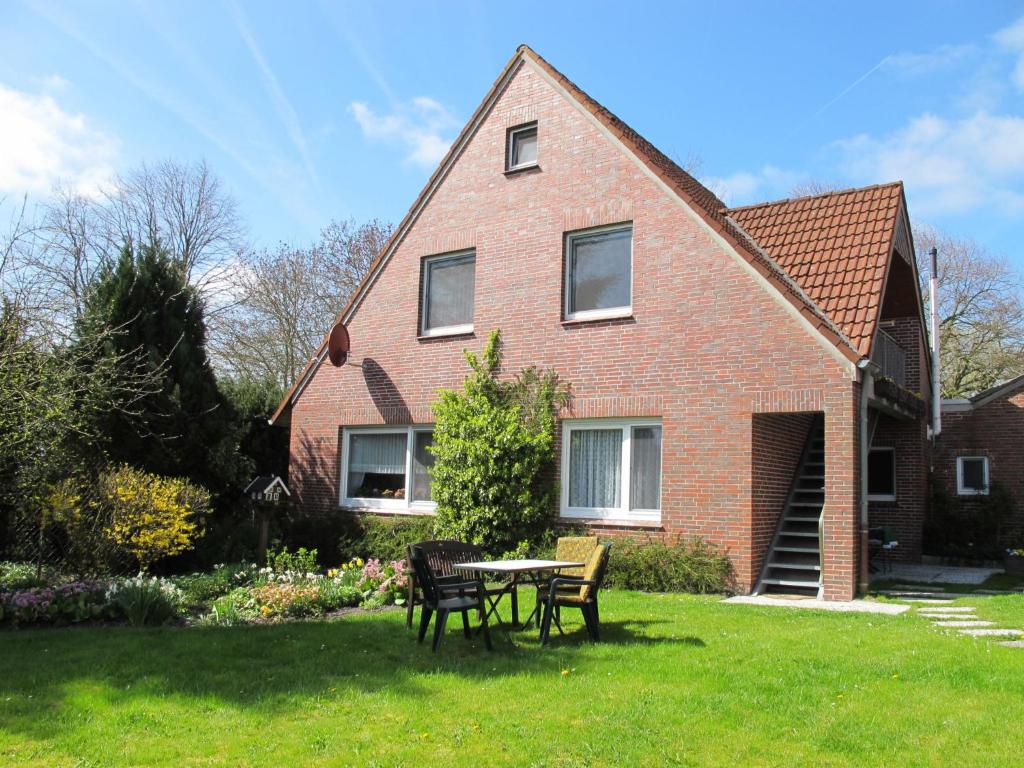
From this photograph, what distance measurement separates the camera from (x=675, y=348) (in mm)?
12156

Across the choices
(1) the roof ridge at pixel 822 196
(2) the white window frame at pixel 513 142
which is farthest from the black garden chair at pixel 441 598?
(1) the roof ridge at pixel 822 196

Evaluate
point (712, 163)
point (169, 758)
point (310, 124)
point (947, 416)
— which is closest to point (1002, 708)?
point (169, 758)

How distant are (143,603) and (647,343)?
7.41 metres

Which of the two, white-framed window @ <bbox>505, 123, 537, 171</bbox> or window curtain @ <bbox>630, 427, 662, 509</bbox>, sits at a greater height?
white-framed window @ <bbox>505, 123, 537, 171</bbox>

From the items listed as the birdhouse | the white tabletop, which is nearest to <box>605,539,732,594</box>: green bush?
the white tabletop

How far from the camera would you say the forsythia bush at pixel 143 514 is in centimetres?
1165

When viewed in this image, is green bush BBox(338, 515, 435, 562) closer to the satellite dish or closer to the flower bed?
the flower bed

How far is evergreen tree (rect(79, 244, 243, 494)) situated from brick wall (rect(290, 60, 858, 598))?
7.18 ft

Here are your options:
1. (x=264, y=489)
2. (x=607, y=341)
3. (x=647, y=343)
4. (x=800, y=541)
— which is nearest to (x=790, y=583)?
(x=800, y=541)

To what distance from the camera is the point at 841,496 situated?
10703 mm

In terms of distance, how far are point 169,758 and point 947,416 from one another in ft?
56.4

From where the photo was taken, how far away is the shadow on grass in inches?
235

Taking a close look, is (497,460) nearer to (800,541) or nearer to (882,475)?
(800,541)

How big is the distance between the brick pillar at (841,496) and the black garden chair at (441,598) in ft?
17.2
